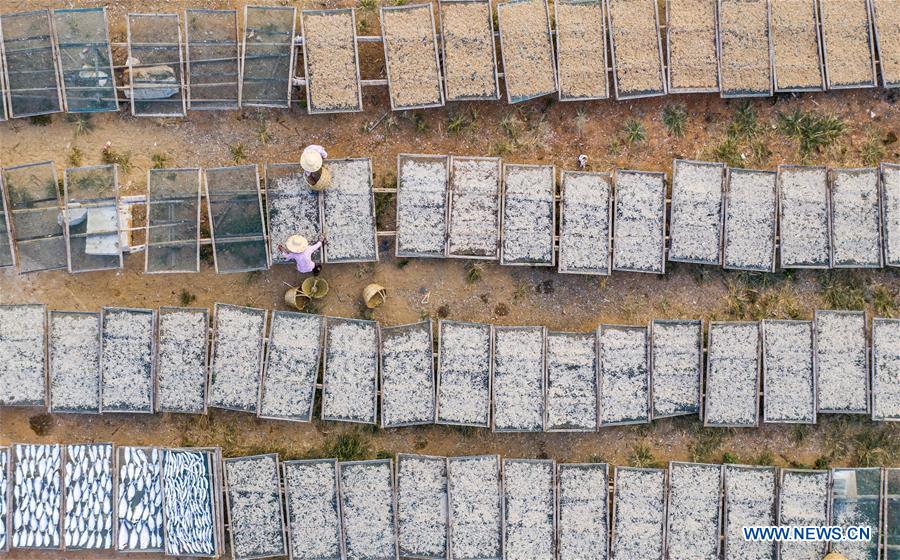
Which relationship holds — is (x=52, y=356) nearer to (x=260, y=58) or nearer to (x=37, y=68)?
(x=37, y=68)

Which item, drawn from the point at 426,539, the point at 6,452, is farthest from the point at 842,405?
the point at 6,452

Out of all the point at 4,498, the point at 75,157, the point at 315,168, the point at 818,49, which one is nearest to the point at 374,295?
the point at 315,168

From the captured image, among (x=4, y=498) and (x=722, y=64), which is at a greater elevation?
(x=722, y=64)

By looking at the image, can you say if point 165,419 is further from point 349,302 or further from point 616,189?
point 616,189

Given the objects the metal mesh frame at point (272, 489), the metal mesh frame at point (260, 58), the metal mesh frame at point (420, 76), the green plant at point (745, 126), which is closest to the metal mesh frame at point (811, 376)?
the green plant at point (745, 126)

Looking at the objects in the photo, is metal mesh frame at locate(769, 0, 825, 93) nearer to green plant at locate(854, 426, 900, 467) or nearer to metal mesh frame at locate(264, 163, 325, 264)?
green plant at locate(854, 426, 900, 467)

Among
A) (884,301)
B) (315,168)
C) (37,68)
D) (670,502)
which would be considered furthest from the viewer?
(884,301)
